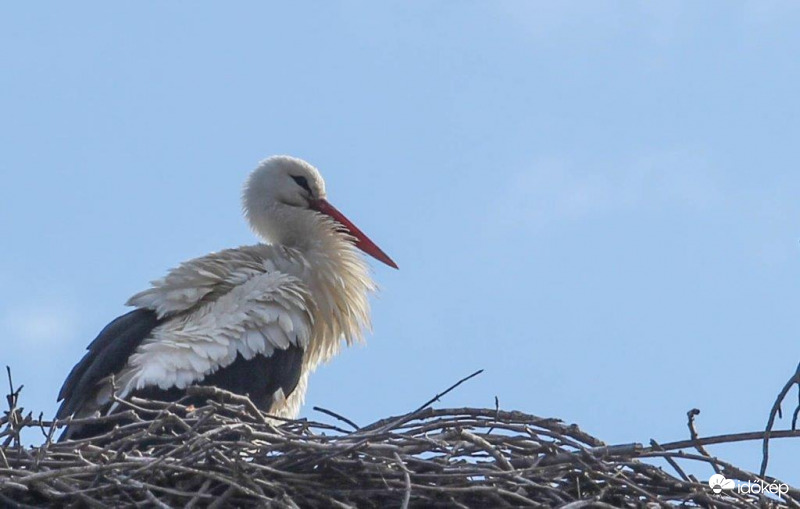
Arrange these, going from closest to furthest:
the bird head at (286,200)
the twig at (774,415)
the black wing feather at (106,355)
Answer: the twig at (774,415), the black wing feather at (106,355), the bird head at (286,200)

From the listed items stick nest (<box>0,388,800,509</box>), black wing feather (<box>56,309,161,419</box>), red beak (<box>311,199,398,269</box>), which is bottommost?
stick nest (<box>0,388,800,509</box>)

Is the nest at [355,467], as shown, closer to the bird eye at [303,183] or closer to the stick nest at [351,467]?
the stick nest at [351,467]

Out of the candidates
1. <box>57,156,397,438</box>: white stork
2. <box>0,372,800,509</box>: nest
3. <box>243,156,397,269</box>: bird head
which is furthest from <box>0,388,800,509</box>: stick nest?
<box>243,156,397,269</box>: bird head

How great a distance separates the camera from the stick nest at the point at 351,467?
340 cm

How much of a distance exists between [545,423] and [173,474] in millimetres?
871

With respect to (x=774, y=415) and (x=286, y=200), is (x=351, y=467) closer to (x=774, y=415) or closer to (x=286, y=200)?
(x=774, y=415)

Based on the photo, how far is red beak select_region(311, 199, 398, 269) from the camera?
227 inches

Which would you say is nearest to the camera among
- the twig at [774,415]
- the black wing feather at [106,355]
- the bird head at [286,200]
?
the twig at [774,415]
